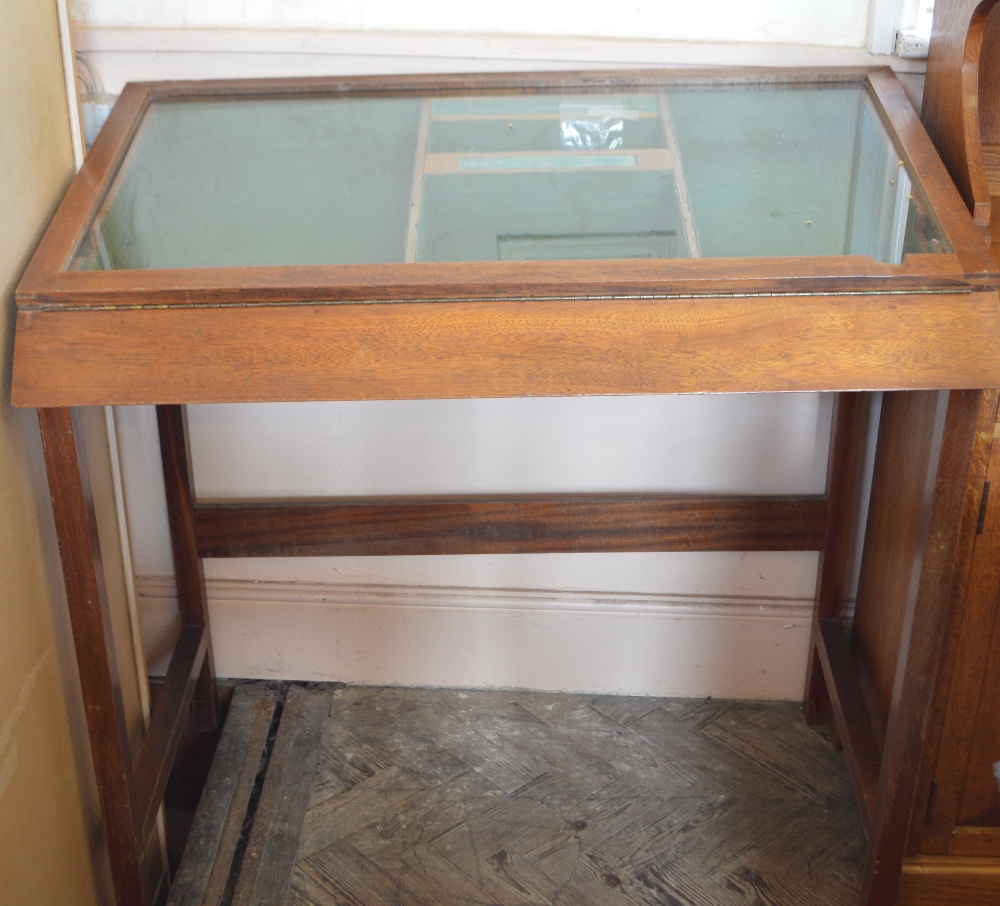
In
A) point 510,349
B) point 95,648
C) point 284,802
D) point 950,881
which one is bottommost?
point 284,802

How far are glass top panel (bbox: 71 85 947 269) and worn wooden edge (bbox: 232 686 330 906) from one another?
1.31 m

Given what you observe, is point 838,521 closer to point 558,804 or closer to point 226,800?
point 558,804

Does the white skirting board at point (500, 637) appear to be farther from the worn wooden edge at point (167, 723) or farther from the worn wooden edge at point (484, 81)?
the worn wooden edge at point (484, 81)

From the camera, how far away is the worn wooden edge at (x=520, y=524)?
2.33m

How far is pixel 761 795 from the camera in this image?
2283 mm

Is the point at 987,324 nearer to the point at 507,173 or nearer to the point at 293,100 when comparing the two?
the point at 507,173

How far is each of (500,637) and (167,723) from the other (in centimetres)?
86

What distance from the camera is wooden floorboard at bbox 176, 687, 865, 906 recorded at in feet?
6.76

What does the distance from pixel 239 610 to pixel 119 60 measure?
134cm

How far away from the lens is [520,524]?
2340 millimetres

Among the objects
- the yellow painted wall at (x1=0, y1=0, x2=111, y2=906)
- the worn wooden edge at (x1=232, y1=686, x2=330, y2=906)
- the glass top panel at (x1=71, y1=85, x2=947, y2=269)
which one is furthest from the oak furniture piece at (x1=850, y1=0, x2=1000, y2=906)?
the yellow painted wall at (x1=0, y1=0, x2=111, y2=906)

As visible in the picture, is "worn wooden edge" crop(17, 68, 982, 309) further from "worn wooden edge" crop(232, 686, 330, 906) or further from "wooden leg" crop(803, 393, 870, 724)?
"worn wooden edge" crop(232, 686, 330, 906)

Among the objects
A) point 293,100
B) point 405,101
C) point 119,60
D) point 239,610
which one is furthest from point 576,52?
point 239,610

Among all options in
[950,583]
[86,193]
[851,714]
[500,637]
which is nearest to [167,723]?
[500,637]
